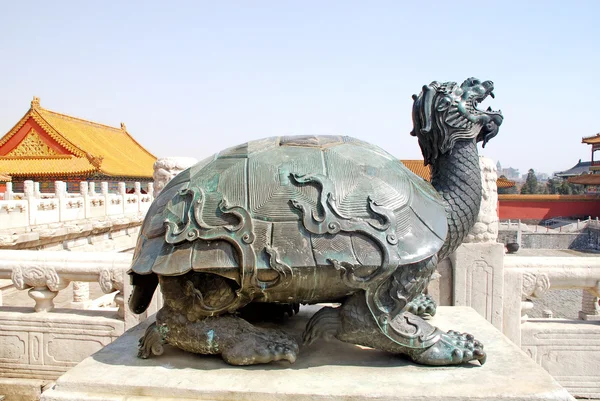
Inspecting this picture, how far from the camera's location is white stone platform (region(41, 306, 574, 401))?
78.1 inches

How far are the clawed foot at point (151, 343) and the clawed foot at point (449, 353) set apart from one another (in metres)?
1.20

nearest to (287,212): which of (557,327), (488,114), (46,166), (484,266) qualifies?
(488,114)

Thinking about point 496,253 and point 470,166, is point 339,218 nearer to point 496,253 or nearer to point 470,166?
point 470,166

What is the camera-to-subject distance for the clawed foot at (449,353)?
2.21 meters

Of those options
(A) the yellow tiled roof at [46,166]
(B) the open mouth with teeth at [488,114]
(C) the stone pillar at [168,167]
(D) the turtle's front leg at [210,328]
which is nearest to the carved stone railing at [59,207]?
(A) the yellow tiled roof at [46,166]

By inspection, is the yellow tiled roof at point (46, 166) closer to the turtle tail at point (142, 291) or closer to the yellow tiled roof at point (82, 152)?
the yellow tiled roof at point (82, 152)

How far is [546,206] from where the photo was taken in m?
27.7

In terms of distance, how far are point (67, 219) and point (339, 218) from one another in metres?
12.5

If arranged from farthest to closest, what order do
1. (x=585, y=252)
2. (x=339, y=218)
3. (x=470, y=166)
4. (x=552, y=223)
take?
(x=552, y=223)
(x=585, y=252)
(x=470, y=166)
(x=339, y=218)

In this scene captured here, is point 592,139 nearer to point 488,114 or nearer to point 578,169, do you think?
point 578,169

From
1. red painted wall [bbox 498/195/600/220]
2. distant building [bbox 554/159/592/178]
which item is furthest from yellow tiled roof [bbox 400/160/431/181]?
distant building [bbox 554/159/592/178]

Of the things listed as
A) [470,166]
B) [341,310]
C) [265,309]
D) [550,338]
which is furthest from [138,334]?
[550,338]

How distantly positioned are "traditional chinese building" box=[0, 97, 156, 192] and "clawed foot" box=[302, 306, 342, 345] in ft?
66.5

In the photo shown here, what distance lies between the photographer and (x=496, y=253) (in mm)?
3525
